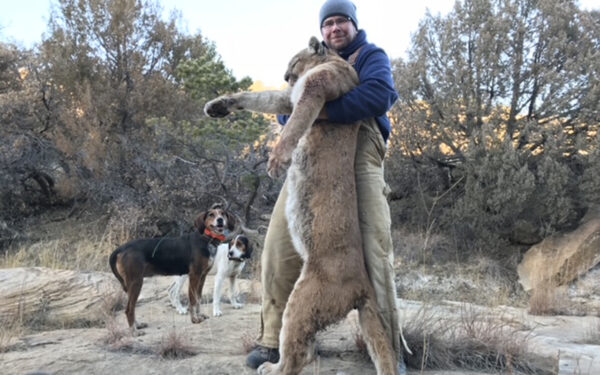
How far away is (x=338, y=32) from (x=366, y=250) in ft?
5.28

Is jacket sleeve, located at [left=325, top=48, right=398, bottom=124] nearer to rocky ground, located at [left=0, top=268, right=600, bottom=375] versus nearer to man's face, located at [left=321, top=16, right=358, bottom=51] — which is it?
man's face, located at [left=321, top=16, right=358, bottom=51]

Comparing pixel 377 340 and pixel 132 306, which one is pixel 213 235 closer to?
pixel 132 306

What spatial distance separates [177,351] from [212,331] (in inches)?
37.3

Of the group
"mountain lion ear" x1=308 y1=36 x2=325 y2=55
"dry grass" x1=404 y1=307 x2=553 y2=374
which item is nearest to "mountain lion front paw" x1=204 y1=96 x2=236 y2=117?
"mountain lion ear" x1=308 y1=36 x2=325 y2=55

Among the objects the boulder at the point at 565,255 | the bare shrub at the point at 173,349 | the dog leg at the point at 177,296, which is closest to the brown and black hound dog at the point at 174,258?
the dog leg at the point at 177,296

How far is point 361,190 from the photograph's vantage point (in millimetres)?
3213

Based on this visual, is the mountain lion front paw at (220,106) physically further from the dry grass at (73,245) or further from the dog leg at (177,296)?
the dry grass at (73,245)

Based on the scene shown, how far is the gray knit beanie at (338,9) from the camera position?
3.30m

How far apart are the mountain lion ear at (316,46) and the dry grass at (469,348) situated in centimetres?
236

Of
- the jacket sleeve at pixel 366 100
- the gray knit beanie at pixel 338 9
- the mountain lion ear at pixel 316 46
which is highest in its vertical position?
the gray knit beanie at pixel 338 9

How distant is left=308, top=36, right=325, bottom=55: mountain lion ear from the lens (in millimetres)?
3262

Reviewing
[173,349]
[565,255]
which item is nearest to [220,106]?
[173,349]

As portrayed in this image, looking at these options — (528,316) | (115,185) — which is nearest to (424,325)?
(528,316)

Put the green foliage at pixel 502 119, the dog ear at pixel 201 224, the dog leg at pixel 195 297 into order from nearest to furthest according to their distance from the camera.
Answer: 1. the dog leg at pixel 195 297
2. the dog ear at pixel 201 224
3. the green foliage at pixel 502 119
